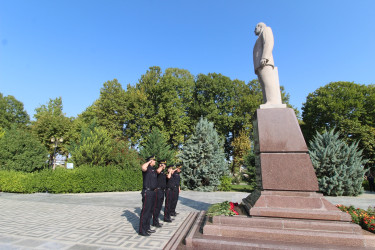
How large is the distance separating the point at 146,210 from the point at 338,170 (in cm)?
1426

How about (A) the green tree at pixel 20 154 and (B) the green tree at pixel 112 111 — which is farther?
(B) the green tree at pixel 112 111

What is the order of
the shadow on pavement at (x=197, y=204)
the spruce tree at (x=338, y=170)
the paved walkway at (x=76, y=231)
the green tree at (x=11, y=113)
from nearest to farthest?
the paved walkway at (x=76, y=231)
the shadow on pavement at (x=197, y=204)
the spruce tree at (x=338, y=170)
the green tree at (x=11, y=113)

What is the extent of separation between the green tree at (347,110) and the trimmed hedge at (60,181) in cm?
2381

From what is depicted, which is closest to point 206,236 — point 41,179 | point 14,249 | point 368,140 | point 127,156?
point 14,249

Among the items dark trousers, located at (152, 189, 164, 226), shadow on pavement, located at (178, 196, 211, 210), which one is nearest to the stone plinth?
dark trousers, located at (152, 189, 164, 226)

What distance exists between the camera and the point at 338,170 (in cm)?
1410

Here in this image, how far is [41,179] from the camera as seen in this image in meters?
14.3

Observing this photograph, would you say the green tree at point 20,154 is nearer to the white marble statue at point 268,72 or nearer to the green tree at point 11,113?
the white marble statue at point 268,72

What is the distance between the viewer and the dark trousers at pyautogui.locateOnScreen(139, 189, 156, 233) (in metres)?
5.11

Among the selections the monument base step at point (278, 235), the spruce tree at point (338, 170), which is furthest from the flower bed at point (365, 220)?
the spruce tree at point (338, 170)

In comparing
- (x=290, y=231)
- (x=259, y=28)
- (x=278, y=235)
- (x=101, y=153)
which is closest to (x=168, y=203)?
(x=278, y=235)

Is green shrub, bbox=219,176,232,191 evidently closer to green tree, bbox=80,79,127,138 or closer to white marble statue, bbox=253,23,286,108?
white marble statue, bbox=253,23,286,108

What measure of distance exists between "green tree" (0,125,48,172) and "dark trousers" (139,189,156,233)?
1622 centimetres

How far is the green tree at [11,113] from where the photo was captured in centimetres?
3222
